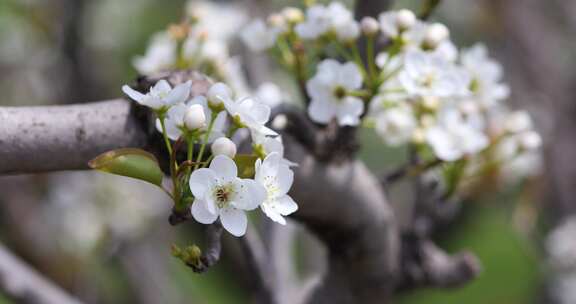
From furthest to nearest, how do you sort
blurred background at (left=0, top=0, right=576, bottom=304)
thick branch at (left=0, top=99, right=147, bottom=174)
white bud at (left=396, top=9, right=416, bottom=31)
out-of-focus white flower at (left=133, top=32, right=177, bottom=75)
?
blurred background at (left=0, top=0, right=576, bottom=304), out-of-focus white flower at (left=133, top=32, right=177, bottom=75), white bud at (left=396, top=9, right=416, bottom=31), thick branch at (left=0, top=99, right=147, bottom=174)

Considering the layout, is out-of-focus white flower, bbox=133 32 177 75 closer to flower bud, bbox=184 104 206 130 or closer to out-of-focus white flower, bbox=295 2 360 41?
out-of-focus white flower, bbox=295 2 360 41

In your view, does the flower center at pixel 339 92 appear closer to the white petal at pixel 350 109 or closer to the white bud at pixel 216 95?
the white petal at pixel 350 109

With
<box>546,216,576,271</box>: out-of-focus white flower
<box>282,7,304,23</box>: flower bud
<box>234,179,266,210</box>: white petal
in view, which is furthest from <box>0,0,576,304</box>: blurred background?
<box>234,179,266,210</box>: white petal

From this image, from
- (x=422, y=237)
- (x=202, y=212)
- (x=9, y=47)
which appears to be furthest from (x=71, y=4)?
(x=202, y=212)

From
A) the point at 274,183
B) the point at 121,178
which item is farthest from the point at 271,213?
the point at 121,178

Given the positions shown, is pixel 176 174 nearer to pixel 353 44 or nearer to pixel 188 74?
pixel 188 74

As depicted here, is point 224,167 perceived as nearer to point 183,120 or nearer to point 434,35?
point 183,120
